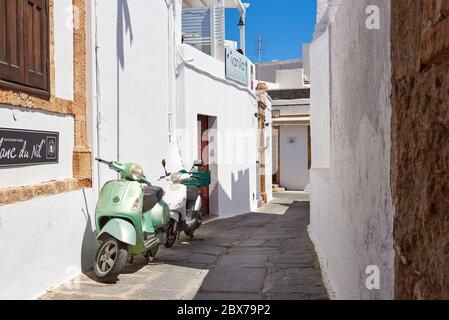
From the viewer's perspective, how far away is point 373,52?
286 centimetres

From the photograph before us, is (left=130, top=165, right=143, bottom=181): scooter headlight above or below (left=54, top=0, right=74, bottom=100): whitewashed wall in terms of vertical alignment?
below

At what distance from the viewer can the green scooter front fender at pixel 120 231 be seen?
5.14m

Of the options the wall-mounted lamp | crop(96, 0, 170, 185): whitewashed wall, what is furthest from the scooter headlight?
the wall-mounted lamp

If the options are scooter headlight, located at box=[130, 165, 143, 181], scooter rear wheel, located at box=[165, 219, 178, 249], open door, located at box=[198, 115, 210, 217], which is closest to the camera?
scooter headlight, located at box=[130, 165, 143, 181]

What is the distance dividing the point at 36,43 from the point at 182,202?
363 centimetres

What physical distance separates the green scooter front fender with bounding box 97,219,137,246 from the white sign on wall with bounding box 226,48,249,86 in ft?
27.0

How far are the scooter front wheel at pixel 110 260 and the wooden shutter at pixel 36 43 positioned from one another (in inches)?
68.9

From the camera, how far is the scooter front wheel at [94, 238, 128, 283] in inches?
199

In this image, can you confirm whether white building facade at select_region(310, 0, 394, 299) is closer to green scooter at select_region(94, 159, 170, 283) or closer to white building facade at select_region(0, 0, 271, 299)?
green scooter at select_region(94, 159, 170, 283)

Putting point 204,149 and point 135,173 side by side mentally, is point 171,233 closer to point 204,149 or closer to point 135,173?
point 135,173

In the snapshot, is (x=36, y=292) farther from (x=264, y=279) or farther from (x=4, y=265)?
(x=264, y=279)

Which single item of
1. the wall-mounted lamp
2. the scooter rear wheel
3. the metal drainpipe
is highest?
the metal drainpipe
